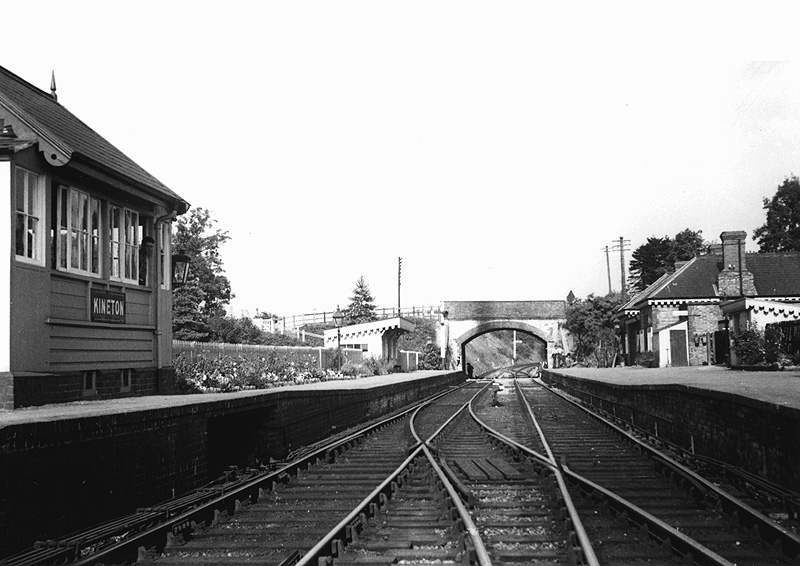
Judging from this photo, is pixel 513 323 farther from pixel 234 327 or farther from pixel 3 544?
pixel 3 544

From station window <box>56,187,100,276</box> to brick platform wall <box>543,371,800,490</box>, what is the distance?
8.93m

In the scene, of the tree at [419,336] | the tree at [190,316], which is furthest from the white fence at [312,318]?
the tree at [190,316]

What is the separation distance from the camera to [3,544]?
580 centimetres

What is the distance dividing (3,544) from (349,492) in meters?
3.70

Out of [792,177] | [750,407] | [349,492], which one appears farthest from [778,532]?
[792,177]

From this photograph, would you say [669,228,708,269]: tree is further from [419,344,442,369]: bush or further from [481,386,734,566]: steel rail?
[481,386,734,566]: steel rail

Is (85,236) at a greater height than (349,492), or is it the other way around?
(85,236)

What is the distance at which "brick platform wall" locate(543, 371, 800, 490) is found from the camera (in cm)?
791

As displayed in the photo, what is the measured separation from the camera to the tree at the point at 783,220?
5338 cm

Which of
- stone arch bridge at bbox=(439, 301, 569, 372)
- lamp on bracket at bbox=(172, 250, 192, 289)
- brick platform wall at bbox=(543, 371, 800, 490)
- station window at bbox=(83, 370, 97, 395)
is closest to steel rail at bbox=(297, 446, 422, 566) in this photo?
brick platform wall at bbox=(543, 371, 800, 490)

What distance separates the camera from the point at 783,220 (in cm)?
5450

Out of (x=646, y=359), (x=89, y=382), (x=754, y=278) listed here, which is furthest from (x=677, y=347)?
(x=89, y=382)

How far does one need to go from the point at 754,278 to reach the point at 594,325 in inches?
616

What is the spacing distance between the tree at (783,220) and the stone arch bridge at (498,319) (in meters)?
15.0
